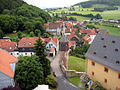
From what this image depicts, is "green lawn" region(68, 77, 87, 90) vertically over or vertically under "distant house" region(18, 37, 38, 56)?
under

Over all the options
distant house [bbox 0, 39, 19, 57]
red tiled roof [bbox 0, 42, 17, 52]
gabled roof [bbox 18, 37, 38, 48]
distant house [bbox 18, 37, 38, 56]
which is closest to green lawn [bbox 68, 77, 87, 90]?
distant house [bbox 18, 37, 38, 56]

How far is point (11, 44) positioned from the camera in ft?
146

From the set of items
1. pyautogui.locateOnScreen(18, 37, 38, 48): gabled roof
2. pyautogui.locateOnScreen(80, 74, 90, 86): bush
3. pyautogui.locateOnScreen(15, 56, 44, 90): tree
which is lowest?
pyautogui.locateOnScreen(80, 74, 90, 86): bush

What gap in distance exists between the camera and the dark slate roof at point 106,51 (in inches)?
923

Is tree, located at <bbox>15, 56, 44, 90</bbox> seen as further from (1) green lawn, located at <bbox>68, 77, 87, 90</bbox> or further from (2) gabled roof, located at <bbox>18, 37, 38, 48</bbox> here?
(2) gabled roof, located at <bbox>18, 37, 38, 48</bbox>

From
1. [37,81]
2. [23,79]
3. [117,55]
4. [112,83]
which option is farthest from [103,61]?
[23,79]

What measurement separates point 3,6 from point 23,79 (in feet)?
274

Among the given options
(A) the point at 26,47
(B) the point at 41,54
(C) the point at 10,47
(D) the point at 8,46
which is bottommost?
(A) the point at 26,47

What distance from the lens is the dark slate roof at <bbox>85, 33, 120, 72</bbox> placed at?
23447 mm

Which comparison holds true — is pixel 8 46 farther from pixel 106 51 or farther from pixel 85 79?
pixel 106 51

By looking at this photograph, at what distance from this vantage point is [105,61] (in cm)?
2448

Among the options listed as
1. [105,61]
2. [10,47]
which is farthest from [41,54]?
[10,47]

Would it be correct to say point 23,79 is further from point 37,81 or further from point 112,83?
point 112,83

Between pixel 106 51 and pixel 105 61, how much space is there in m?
2.19
